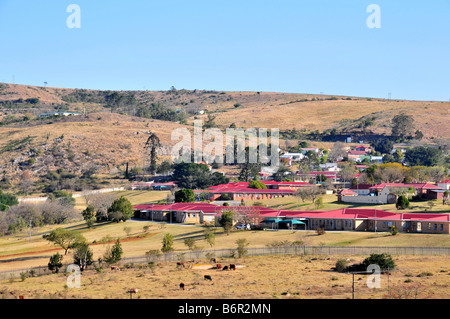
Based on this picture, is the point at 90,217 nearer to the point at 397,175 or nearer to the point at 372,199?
the point at 372,199

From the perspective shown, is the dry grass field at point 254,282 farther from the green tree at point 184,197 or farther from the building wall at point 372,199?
the green tree at point 184,197

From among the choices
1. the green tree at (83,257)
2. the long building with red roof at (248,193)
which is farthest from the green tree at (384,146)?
the green tree at (83,257)

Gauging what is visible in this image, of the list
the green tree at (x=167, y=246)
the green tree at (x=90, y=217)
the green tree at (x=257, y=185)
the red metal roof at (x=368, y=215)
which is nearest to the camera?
the green tree at (x=167, y=246)

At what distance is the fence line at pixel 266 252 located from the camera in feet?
198

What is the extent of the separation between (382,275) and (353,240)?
18.8 m

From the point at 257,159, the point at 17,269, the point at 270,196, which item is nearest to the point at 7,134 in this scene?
the point at 257,159

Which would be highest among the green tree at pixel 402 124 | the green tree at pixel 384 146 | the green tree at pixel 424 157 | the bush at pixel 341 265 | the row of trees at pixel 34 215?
the green tree at pixel 402 124

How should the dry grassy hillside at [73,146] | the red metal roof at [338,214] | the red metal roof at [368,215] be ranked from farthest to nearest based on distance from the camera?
the dry grassy hillside at [73,146] < the red metal roof at [338,214] < the red metal roof at [368,215]

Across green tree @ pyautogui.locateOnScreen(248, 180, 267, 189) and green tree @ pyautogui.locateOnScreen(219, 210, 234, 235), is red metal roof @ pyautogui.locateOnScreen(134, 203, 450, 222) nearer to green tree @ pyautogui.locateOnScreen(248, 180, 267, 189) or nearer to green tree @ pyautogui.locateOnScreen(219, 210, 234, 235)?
green tree @ pyautogui.locateOnScreen(219, 210, 234, 235)

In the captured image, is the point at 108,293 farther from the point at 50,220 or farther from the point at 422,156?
the point at 422,156

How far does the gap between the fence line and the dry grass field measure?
2002 millimetres

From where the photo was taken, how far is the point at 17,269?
209ft

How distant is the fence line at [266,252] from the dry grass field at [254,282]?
6.57ft
